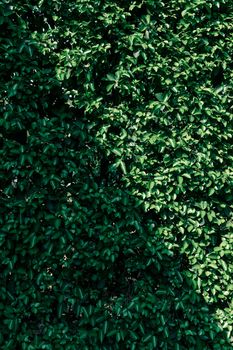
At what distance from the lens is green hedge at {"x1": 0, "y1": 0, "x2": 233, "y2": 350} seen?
11.5ft

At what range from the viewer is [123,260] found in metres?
3.84

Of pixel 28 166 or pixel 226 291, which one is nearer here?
pixel 28 166

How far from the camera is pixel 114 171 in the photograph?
3.68 metres

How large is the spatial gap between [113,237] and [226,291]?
3.57 ft

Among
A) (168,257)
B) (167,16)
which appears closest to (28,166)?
(168,257)

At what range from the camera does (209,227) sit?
3.83 m

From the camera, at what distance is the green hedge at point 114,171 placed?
352 cm

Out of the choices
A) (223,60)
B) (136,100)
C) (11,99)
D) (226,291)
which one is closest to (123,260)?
(226,291)

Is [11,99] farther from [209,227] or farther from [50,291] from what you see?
[209,227]

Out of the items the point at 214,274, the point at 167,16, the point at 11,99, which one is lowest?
the point at 214,274

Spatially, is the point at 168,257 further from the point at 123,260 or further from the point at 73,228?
the point at 73,228

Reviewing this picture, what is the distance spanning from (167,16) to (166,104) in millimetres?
704

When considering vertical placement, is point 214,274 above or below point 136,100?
below

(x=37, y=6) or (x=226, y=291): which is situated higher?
(x=37, y=6)
